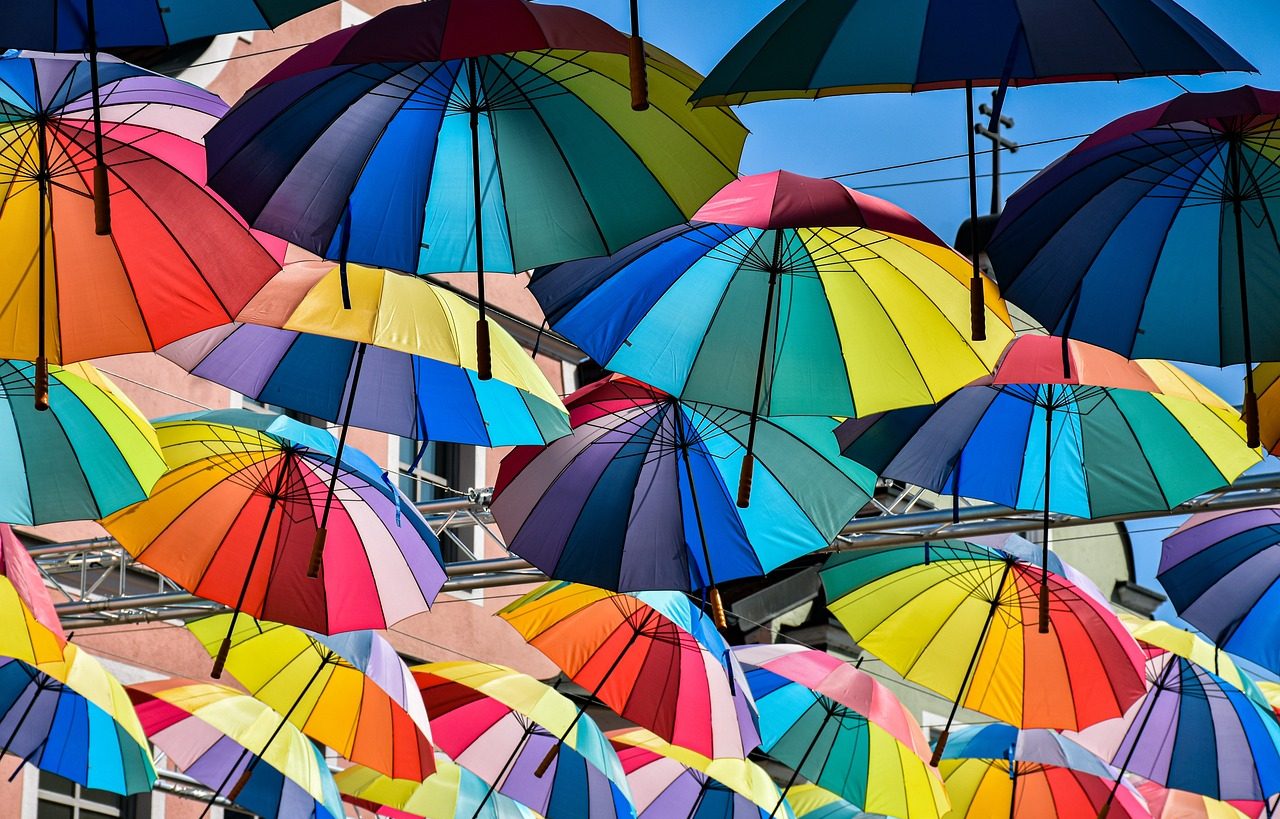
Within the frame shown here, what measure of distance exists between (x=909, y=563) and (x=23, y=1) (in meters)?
8.66

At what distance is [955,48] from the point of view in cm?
592

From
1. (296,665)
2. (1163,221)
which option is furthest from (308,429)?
(1163,221)

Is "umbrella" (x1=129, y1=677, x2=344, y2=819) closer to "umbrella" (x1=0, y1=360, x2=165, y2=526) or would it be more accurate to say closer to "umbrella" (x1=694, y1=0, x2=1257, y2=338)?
"umbrella" (x1=0, y1=360, x2=165, y2=526)

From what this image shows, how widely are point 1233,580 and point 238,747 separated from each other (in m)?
7.43

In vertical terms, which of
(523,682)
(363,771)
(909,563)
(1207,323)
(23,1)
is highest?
(23,1)

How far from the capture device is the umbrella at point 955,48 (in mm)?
5754

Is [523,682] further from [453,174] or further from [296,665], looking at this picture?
[453,174]

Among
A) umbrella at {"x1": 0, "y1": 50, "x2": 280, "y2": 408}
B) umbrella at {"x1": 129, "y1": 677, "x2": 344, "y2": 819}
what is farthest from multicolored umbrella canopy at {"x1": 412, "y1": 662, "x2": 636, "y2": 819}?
umbrella at {"x1": 0, "y1": 50, "x2": 280, "y2": 408}

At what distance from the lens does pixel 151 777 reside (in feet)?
37.3

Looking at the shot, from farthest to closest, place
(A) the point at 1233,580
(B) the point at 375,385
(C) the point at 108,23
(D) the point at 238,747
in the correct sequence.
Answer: (D) the point at 238,747 → (A) the point at 1233,580 → (B) the point at 375,385 → (C) the point at 108,23

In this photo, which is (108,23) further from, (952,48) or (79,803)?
(79,803)

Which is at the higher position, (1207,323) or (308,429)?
(1207,323)

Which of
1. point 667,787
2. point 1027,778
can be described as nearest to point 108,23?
point 667,787

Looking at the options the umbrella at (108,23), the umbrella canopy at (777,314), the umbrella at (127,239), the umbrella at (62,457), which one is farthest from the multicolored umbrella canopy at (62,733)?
the umbrella at (108,23)
